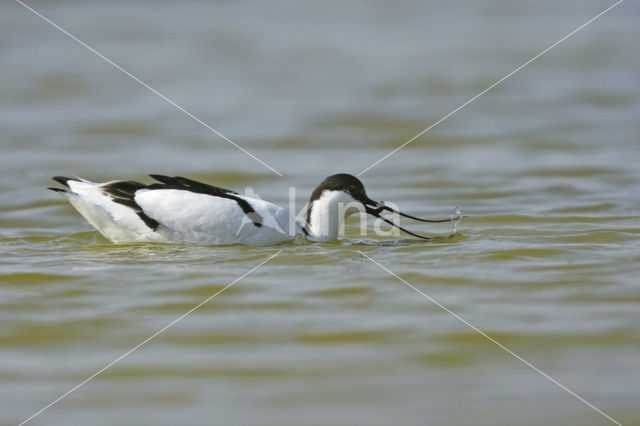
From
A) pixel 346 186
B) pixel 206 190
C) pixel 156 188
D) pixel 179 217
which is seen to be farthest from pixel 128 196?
pixel 346 186

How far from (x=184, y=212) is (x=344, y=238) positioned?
5.32 ft

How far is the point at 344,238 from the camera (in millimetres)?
8969

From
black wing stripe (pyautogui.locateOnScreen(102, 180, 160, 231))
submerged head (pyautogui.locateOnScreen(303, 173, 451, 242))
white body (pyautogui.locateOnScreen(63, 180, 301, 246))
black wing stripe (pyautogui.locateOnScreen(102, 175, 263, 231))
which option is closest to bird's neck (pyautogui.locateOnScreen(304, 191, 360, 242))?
submerged head (pyautogui.locateOnScreen(303, 173, 451, 242))

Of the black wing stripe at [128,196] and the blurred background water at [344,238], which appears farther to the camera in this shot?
the black wing stripe at [128,196]

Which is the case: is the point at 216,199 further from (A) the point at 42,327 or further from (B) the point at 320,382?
(B) the point at 320,382

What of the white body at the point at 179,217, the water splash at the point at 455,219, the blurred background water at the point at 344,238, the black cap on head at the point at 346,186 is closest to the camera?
the blurred background water at the point at 344,238

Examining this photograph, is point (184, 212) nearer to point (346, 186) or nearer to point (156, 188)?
point (156, 188)

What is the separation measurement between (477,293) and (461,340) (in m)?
1.01

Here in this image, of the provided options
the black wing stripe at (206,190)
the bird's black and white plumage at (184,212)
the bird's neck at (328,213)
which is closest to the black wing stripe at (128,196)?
the bird's black and white plumage at (184,212)

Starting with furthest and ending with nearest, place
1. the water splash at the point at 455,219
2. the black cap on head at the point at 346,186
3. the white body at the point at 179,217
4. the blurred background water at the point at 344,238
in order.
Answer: the water splash at the point at 455,219
the black cap on head at the point at 346,186
the white body at the point at 179,217
the blurred background water at the point at 344,238

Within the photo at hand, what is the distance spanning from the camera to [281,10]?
1844cm

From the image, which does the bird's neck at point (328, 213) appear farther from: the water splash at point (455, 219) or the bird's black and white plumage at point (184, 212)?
the water splash at point (455, 219)

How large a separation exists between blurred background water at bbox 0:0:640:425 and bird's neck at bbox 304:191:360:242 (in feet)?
0.58

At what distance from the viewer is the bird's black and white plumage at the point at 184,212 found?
26.7 feet
